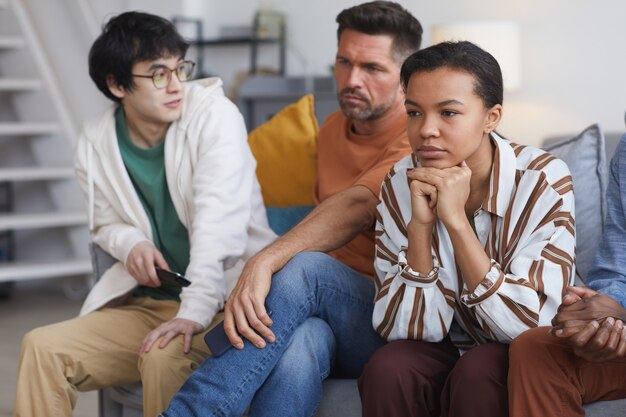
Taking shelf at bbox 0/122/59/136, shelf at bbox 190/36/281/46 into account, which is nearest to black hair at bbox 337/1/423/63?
shelf at bbox 190/36/281/46

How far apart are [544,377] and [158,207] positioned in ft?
3.92

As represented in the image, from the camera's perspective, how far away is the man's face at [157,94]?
2422 millimetres

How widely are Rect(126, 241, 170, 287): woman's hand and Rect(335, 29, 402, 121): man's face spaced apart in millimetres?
599

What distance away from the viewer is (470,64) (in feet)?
5.91

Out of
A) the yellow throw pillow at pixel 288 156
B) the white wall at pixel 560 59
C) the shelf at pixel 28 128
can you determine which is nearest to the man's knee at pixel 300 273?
the yellow throw pillow at pixel 288 156

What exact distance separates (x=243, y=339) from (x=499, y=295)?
0.51 m

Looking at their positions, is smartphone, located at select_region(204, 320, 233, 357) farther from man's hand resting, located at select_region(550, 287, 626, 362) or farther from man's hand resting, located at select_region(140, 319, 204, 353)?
man's hand resting, located at select_region(550, 287, 626, 362)

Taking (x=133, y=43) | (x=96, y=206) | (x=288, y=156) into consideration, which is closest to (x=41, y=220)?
(x=96, y=206)

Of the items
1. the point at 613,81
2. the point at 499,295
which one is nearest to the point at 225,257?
the point at 499,295

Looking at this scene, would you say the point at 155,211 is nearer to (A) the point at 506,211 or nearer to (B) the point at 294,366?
(B) the point at 294,366

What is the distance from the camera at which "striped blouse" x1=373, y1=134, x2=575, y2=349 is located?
1.71 meters

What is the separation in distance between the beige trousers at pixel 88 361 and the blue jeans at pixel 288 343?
237mm

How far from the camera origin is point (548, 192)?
1.78m

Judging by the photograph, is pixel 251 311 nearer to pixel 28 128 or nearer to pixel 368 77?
pixel 368 77
